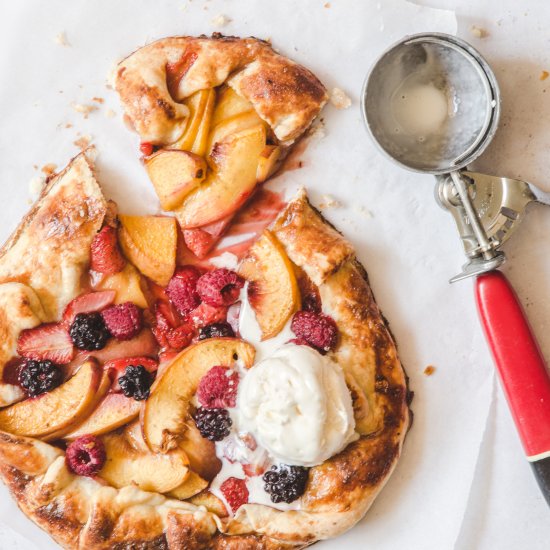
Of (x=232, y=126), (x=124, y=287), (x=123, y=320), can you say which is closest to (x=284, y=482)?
(x=123, y=320)

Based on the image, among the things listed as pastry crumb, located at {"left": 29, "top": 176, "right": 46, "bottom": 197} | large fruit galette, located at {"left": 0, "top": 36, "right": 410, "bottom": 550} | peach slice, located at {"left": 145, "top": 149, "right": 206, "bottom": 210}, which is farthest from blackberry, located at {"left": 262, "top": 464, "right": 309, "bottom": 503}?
pastry crumb, located at {"left": 29, "top": 176, "right": 46, "bottom": 197}

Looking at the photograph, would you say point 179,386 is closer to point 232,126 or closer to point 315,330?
point 315,330

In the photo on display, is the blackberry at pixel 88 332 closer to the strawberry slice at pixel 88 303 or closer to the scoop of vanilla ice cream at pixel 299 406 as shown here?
the strawberry slice at pixel 88 303

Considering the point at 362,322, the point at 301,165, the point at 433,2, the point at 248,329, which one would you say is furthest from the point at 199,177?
the point at 433,2

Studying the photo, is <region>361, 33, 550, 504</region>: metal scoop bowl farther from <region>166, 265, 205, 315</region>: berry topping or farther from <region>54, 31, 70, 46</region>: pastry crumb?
<region>54, 31, 70, 46</region>: pastry crumb

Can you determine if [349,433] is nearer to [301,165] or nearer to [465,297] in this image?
[465,297]

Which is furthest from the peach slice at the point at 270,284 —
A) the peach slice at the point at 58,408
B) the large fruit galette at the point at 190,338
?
the peach slice at the point at 58,408
